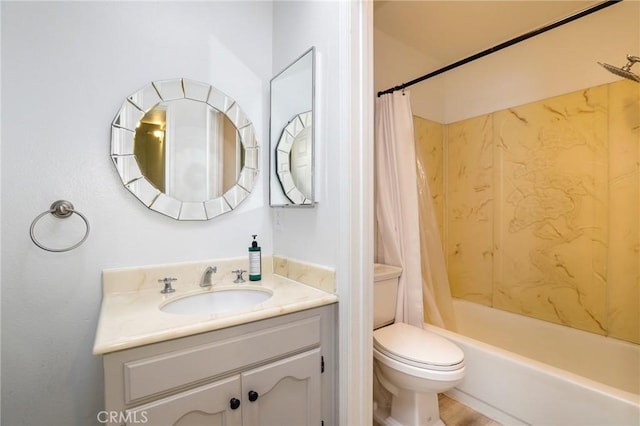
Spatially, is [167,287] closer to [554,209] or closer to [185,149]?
[185,149]

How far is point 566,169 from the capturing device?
2.00m

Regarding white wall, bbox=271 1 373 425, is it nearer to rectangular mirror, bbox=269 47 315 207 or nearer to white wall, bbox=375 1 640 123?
rectangular mirror, bbox=269 47 315 207

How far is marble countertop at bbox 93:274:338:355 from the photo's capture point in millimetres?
800

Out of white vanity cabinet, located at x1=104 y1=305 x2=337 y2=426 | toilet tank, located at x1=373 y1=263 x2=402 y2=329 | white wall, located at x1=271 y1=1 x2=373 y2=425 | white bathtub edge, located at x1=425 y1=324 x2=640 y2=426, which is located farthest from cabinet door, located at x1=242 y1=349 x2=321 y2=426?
white bathtub edge, located at x1=425 y1=324 x2=640 y2=426

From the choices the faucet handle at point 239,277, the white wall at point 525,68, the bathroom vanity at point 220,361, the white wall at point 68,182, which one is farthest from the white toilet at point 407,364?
the white wall at point 525,68

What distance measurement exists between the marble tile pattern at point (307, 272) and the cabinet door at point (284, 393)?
266mm

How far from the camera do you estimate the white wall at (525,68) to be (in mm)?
1816

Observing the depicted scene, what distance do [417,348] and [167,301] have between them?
1176 millimetres

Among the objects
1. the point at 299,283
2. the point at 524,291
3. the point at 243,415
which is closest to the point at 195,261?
the point at 299,283

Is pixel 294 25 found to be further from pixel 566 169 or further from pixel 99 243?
pixel 566 169

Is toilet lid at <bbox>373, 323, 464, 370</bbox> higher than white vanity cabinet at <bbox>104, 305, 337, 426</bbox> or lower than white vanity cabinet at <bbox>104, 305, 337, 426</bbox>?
lower

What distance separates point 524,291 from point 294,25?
2.40m

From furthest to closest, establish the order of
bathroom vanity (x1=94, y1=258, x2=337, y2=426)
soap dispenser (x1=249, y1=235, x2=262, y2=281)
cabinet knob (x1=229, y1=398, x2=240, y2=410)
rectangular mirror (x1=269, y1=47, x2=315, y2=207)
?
soap dispenser (x1=249, y1=235, x2=262, y2=281), rectangular mirror (x1=269, y1=47, x2=315, y2=207), cabinet knob (x1=229, y1=398, x2=240, y2=410), bathroom vanity (x1=94, y1=258, x2=337, y2=426)

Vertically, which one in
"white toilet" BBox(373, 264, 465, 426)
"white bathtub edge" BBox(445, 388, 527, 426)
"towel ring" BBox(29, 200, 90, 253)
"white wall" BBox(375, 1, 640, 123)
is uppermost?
"white wall" BBox(375, 1, 640, 123)
